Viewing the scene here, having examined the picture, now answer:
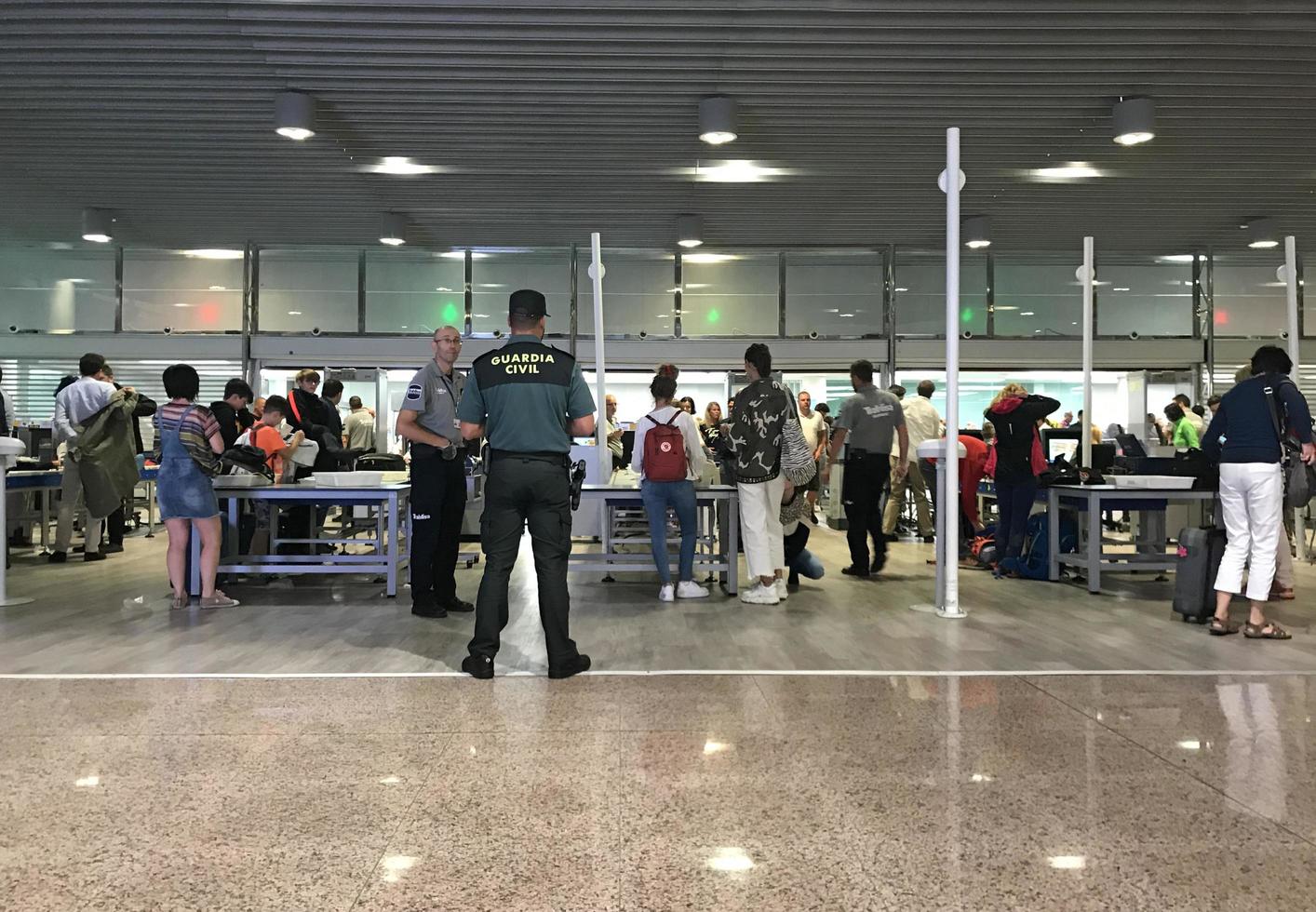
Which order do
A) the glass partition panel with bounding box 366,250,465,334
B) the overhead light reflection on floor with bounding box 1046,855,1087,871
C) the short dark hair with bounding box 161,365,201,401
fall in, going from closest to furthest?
the overhead light reflection on floor with bounding box 1046,855,1087,871
the short dark hair with bounding box 161,365,201,401
the glass partition panel with bounding box 366,250,465,334

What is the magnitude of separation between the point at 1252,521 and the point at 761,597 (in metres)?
2.76

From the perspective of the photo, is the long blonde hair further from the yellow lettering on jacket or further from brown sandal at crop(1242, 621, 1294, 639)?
the yellow lettering on jacket

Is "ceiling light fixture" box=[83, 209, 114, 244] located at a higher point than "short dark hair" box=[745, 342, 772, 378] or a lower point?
higher

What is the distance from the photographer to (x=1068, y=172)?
9648 mm

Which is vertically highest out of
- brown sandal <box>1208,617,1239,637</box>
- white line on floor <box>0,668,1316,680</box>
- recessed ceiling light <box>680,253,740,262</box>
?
recessed ceiling light <box>680,253,740,262</box>

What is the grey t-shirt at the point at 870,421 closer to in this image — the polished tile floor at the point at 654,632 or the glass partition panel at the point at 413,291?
the polished tile floor at the point at 654,632

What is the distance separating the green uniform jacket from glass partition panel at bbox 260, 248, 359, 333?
5.72 meters

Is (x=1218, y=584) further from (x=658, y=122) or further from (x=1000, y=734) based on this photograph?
(x=658, y=122)

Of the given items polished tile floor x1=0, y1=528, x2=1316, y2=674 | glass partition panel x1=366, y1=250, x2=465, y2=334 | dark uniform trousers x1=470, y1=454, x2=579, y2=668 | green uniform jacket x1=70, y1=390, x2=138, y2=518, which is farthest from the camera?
glass partition panel x1=366, y1=250, x2=465, y2=334

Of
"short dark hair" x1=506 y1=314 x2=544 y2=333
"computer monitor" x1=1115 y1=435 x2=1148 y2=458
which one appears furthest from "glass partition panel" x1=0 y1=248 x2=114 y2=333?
"computer monitor" x1=1115 y1=435 x2=1148 y2=458

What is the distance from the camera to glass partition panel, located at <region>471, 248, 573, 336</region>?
1388 cm

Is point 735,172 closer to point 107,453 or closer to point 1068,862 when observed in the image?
point 107,453

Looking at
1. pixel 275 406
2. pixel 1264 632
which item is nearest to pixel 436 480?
pixel 275 406

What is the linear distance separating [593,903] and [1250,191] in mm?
11190
